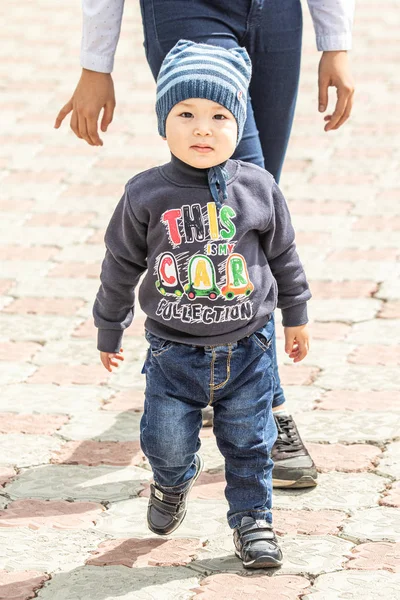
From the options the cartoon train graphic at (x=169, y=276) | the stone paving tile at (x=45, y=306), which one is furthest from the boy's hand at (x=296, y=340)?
the stone paving tile at (x=45, y=306)

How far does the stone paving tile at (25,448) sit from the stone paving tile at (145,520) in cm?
38

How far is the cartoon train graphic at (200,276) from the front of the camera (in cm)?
273

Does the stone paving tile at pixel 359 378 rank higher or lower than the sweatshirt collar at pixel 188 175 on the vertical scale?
lower

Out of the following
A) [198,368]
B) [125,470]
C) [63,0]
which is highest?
[63,0]

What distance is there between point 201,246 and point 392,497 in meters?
0.96

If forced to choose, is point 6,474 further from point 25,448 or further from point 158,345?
point 158,345

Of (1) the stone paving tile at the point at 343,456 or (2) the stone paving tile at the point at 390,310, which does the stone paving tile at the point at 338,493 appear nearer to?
(1) the stone paving tile at the point at 343,456

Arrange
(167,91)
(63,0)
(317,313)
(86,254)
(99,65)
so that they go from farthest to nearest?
(63,0)
(86,254)
(317,313)
(99,65)
(167,91)

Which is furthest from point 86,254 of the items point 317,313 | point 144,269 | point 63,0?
point 63,0

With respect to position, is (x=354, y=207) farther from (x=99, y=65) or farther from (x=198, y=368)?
(x=198, y=368)

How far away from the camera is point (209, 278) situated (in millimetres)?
2734

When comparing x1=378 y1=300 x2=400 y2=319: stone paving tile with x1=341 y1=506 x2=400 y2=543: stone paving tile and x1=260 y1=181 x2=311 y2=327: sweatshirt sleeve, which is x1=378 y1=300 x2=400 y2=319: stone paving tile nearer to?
x1=341 y1=506 x2=400 y2=543: stone paving tile

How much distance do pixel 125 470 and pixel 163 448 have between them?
66cm

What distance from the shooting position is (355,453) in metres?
3.53
